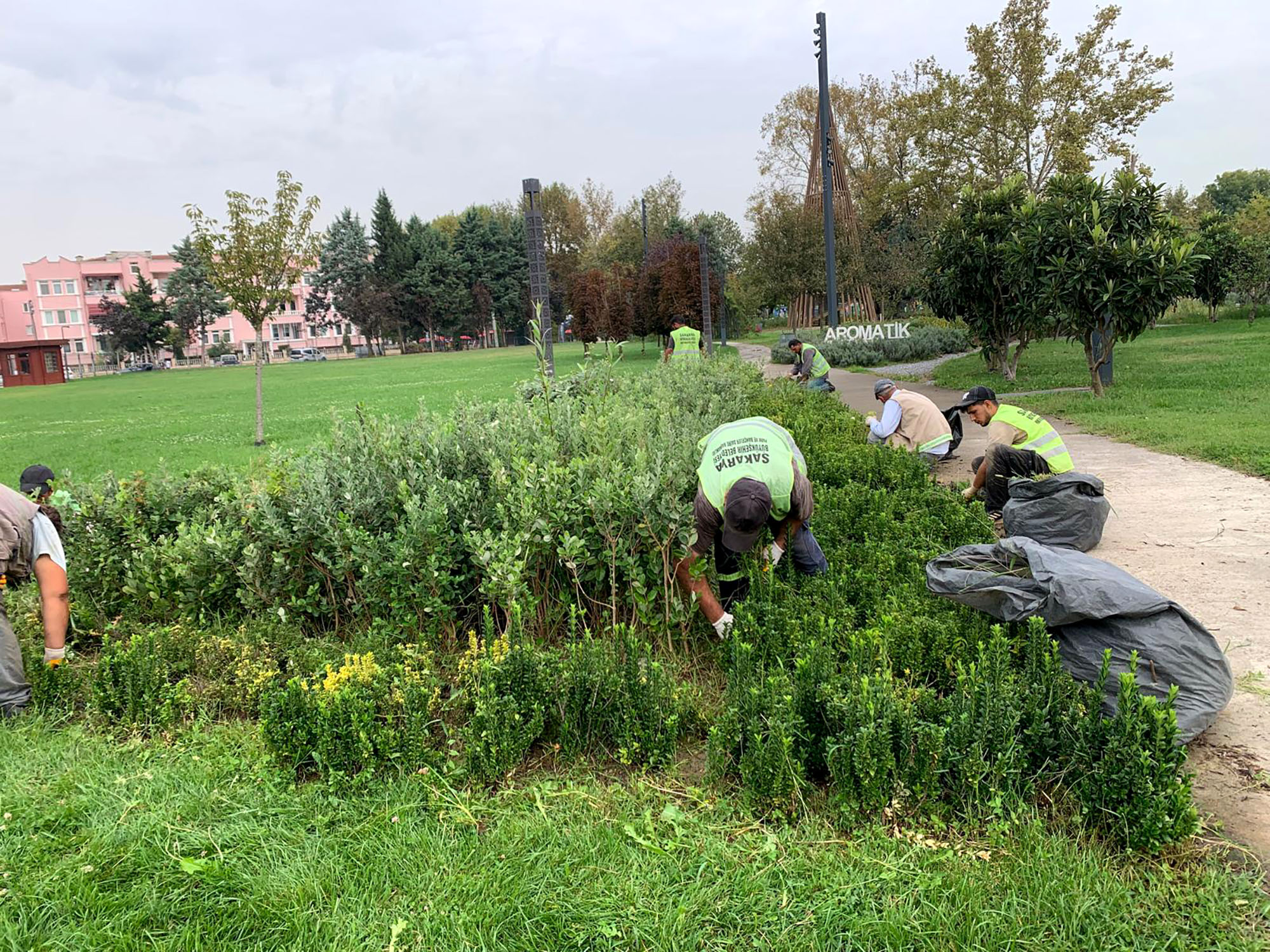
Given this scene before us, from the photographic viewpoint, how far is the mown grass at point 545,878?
85.4 inches

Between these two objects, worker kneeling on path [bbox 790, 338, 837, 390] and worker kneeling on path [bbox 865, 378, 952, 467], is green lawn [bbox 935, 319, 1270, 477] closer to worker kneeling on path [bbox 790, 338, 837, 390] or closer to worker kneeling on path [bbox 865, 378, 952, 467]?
worker kneeling on path [bbox 865, 378, 952, 467]

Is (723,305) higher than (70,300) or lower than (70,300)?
lower

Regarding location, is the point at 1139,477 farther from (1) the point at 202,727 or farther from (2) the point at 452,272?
(2) the point at 452,272

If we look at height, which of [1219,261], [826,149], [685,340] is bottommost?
[685,340]

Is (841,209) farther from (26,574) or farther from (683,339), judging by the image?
(26,574)

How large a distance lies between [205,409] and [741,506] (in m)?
19.3

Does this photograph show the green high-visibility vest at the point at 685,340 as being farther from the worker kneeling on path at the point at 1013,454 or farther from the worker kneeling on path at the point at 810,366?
the worker kneeling on path at the point at 1013,454

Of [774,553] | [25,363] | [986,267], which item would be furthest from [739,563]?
[25,363]

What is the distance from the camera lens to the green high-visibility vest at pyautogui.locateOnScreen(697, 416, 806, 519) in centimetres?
381

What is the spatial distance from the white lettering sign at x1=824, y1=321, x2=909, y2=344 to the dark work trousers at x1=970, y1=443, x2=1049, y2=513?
57.3 ft

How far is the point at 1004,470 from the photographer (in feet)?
19.2

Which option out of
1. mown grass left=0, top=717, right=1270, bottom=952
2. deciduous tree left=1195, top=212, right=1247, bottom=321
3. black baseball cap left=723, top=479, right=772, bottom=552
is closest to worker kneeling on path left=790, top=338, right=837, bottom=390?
black baseball cap left=723, top=479, right=772, bottom=552

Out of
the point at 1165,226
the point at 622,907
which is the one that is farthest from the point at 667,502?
the point at 1165,226

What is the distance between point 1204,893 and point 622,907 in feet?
5.22
